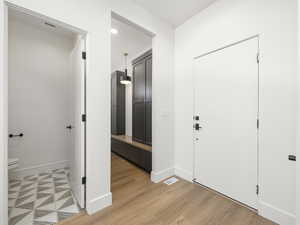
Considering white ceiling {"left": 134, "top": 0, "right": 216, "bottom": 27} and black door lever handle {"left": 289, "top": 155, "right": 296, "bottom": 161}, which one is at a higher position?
white ceiling {"left": 134, "top": 0, "right": 216, "bottom": 27}

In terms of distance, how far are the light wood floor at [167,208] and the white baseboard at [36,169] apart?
1.46m

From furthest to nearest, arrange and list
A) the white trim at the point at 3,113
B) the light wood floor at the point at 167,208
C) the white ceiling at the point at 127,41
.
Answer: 1. the white ceiling at the point at 127,41
2. the light wood floor at the point at 167,208
3. the white trim at the point at 3,113

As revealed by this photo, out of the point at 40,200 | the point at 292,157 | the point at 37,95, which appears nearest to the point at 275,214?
the point at 292,157

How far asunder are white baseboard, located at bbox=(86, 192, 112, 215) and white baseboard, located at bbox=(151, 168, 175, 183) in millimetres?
837

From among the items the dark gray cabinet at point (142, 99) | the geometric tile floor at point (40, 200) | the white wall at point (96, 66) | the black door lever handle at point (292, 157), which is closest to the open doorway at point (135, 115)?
the dark gray cabinet at point (142, 99)

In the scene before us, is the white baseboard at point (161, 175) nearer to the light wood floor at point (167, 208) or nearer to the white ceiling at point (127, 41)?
the light wood floor at point (167, 208)

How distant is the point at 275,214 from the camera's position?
152 centimetres

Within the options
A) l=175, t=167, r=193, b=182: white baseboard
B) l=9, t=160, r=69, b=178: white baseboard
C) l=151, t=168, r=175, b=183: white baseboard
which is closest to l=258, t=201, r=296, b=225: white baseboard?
l=175, t=167, r=193, b=182: white baseboard

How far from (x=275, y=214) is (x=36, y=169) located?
3.83m

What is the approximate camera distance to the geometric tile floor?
156 centimetres

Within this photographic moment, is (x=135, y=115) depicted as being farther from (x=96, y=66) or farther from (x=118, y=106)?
(x=96, y=66)

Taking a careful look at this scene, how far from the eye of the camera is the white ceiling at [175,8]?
2.12 meters

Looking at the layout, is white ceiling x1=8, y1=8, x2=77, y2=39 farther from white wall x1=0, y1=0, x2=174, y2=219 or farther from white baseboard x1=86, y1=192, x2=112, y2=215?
white baseboard x1=86, y1=192, x2=112, y2=215

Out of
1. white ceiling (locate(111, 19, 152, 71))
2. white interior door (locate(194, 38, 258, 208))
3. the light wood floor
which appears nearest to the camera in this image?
the light wood floor
